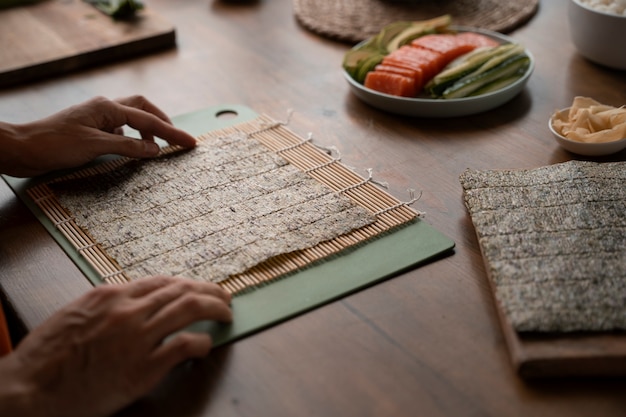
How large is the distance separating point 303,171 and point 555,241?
1.29ft

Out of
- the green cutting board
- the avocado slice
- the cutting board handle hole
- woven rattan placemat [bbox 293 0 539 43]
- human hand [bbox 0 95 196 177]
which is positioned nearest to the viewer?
the green cutting board

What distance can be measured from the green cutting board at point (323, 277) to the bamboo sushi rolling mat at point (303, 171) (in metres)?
0.01

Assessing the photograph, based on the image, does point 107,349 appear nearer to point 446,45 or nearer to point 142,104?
point 142,104

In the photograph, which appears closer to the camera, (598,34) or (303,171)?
(303,171)

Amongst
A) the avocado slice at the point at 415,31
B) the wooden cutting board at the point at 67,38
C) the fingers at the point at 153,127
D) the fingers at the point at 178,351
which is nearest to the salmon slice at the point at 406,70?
the avocado slice at the point at 415,31

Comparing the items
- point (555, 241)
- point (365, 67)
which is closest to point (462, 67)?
point (365, 67)

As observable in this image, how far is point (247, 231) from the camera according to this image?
921 mm

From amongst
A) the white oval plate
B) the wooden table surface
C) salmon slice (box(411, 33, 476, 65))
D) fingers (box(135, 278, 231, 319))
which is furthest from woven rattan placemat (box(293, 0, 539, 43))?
fingers (box(135, 278, 231, 319))

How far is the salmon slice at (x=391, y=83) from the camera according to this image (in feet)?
4.01

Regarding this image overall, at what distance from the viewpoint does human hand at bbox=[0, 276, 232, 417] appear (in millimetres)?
677

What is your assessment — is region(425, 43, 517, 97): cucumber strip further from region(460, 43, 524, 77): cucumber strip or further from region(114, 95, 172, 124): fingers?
region(114, 95, 172, 124): fingers

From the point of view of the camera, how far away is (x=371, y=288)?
0.84 m

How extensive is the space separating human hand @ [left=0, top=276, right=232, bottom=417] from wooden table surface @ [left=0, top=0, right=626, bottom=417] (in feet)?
0.11

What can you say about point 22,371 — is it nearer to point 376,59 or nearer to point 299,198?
point 299,198
